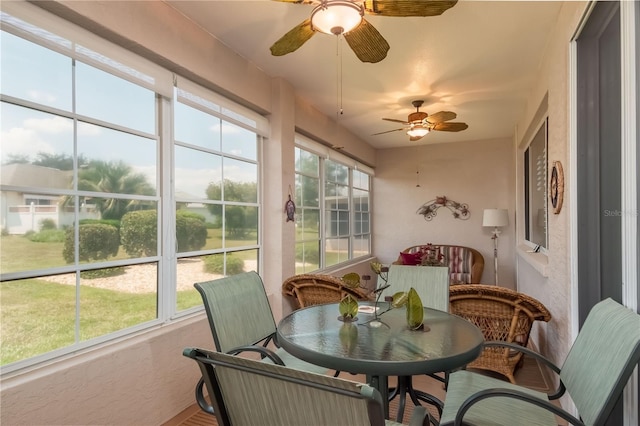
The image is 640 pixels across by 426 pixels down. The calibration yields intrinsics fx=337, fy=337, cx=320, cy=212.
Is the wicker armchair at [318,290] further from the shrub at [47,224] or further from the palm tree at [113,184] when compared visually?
the shrub at [47,224]

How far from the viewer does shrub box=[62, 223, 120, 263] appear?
1.81 metres

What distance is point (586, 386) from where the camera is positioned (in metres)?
1.24

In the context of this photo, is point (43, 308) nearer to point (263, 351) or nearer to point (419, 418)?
point (263, 351)

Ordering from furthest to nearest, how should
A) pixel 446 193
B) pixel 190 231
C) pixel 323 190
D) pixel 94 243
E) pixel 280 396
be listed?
pixel 446 193 < pixel 323 190 < pixel 190 231 < pixel 94 243 < pixel 280 396

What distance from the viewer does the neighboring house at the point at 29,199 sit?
1581 millimetres

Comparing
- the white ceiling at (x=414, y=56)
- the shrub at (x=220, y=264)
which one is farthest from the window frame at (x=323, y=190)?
the shrub at (x=220, y=264)

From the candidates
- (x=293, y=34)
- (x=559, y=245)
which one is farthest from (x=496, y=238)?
(x=293, y=34)

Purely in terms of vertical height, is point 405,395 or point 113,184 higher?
point 113,184

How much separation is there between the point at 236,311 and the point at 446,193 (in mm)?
5229

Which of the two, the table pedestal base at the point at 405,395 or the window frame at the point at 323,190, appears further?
the window frame at the point at 323,190

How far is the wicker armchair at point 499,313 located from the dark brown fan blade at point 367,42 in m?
1.72

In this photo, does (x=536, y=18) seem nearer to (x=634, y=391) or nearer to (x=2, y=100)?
(x=634, y=391)

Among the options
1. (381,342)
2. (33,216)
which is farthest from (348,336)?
(33,216)

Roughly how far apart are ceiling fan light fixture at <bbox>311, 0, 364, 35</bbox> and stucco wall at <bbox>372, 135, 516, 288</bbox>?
4689 millimetres
